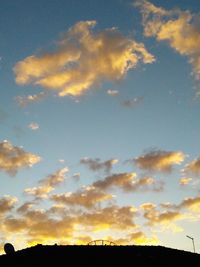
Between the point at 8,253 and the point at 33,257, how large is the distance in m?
2.96

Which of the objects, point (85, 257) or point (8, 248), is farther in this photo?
point (8, 248)

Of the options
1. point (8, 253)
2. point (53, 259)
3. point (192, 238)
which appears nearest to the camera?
point (53, 259)

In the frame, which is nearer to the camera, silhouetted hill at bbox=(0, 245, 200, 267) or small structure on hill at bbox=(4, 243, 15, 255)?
silhouetted hill at bbox=(0, 245, 200, 267)

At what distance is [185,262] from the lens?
95.5 ft

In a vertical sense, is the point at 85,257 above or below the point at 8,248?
below

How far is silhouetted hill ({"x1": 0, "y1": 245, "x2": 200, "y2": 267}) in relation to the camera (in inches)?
1039

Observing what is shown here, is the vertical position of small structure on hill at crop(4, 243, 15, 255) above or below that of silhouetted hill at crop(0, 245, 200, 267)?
above

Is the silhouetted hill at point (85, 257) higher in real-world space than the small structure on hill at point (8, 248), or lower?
lower

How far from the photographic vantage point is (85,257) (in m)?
26.8

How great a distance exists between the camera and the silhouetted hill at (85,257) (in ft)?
86.6

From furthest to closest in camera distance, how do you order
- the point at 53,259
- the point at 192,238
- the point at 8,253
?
the point at 192,238 < the point at 8,253 < the point at 53,259

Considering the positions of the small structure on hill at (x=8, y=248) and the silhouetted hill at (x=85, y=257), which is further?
the small structure on hill at (x=8, y=248)

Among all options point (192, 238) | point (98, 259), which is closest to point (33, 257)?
point (98, 259)

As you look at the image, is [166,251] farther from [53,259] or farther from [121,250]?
[53,259]
